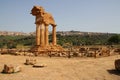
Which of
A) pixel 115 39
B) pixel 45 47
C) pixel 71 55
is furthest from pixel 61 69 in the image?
pixel 115 39

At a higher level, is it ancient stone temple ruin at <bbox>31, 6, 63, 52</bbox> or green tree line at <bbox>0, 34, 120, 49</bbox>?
ancient stone temple ruin at <bbox>31, 6, 63, 52</bbox>

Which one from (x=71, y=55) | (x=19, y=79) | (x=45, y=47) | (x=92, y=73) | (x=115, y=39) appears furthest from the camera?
(x=115, y=39)

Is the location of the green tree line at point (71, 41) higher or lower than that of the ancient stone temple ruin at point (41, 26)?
lower

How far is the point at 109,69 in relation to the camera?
658 inches

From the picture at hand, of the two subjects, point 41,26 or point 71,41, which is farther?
point 71,41

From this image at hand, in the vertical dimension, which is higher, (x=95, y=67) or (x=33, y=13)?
(x=33, y=13)

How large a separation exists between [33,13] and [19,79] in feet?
72.4

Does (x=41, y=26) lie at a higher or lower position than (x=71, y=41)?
higher

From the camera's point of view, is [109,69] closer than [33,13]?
Yes

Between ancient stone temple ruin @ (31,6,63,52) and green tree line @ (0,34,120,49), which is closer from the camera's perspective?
ancient stone temple ruin @ (31,6,63,52)

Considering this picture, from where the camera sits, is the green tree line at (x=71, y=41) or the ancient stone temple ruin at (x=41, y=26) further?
the green tree line at (x=71, y=41)

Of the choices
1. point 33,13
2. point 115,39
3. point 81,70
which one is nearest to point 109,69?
point 81,70

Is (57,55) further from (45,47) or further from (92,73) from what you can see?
(92,73)

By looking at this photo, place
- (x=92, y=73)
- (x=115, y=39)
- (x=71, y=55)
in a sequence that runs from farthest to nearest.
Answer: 1. (x=115, y=39)
2. (x=71, y=55)
3. (x=92, y=73)
